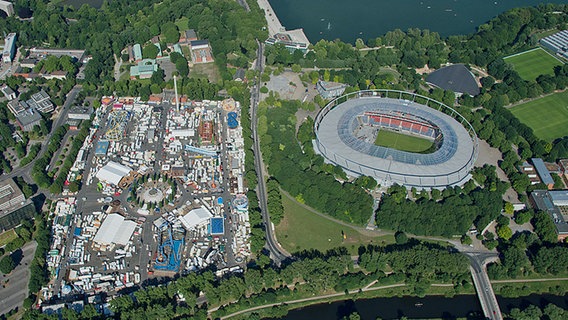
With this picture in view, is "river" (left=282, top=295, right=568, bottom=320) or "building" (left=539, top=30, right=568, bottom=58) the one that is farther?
"building" (left=539, top=30, right=568, bottom=58)

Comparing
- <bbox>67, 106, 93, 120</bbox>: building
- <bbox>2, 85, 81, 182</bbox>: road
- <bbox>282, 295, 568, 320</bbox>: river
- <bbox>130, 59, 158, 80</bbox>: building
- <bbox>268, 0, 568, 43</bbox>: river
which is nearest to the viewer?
<bbox>282, 295, 568, 320</bbox>: river

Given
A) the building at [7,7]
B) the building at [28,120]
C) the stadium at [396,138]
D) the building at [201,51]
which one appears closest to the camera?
the stadium at [396,138]

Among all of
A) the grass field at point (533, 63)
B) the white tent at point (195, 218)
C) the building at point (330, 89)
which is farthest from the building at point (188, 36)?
the grass field at point (533, 63)

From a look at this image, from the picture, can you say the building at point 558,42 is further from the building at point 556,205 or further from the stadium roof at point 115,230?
the stadium roof at point 115,230

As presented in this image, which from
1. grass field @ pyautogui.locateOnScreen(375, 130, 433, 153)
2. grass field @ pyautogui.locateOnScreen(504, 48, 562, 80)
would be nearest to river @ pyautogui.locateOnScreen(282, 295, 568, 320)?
grass field @ pyautogui.locateOnScreen(375, 130, 433, 153)

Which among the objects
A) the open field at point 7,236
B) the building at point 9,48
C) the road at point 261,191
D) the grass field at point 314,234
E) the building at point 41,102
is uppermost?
the building at point 9,48

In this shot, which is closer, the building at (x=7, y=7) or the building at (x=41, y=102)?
the building at (x=41, y=102)

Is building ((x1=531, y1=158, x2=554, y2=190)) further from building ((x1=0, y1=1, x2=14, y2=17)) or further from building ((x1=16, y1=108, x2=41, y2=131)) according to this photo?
building ((x1=0, y1=1, x2=14, y2=17))
